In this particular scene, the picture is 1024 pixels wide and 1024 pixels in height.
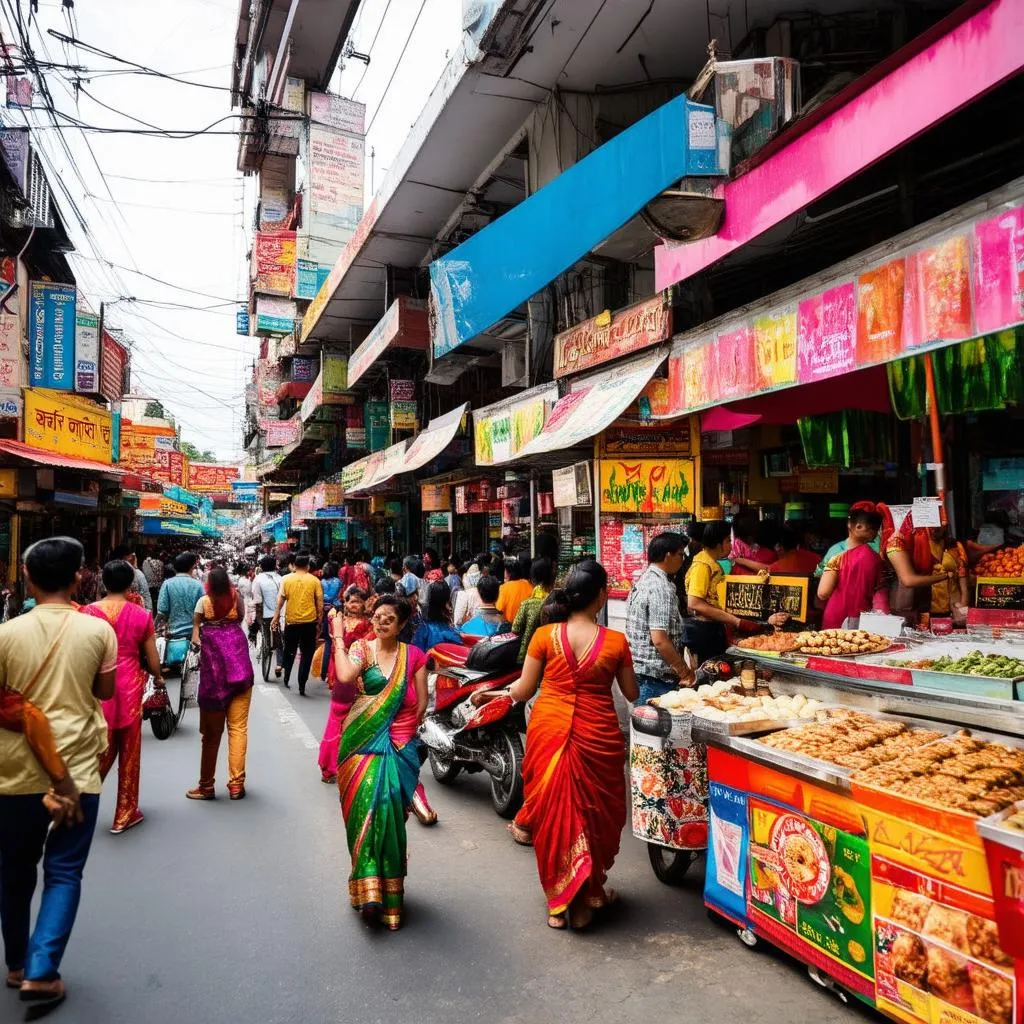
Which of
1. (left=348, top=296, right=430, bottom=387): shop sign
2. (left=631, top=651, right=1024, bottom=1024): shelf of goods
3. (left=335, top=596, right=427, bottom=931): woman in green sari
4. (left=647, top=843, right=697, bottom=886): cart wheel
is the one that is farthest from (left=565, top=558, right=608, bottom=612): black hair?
(left=348, top=296, right=430, bottom=387): shop sign

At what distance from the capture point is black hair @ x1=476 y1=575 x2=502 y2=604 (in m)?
6.59

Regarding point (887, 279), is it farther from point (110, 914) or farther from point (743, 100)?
point (110, 914)

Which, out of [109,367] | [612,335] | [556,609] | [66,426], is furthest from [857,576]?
[109,367]

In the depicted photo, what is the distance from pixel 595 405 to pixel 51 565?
547 cm

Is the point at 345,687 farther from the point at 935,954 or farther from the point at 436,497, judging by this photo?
the point at 436,497

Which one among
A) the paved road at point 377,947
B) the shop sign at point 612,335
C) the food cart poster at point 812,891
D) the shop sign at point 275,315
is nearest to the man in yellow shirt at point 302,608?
the shop sign at point 612,335

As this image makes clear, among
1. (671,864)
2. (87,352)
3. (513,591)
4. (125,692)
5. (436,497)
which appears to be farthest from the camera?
(87,352)

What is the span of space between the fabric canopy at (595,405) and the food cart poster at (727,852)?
395cm

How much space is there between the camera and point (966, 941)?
2500 mm

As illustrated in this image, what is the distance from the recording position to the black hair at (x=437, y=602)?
6988 millimetres

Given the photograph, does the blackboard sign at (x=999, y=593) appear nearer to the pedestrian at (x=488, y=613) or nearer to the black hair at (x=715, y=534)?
the black hair at (x=715, y=534)

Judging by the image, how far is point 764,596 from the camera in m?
6.24

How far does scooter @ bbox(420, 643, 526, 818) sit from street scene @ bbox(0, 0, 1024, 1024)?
47 mm

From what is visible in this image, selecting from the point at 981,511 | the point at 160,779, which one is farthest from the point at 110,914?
the point at 981,511
